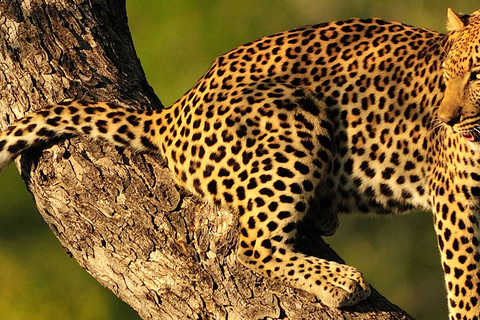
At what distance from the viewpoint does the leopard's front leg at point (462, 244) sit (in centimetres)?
498

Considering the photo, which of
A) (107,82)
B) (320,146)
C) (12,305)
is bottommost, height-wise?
(12,305)

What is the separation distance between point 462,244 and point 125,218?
77.4 inches

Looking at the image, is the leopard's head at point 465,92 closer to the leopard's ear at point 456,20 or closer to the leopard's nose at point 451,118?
the leopard's nose at point 451,118

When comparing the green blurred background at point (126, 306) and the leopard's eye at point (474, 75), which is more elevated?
the leopard's eye at point (474, 75)

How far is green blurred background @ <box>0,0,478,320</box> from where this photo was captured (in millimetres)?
11586

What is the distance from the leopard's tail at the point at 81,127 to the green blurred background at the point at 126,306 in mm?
6527

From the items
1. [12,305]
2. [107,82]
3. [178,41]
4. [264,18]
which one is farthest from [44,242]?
[107,82]

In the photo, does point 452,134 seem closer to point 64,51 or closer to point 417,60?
point 417,60

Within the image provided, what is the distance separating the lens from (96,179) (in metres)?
4.83

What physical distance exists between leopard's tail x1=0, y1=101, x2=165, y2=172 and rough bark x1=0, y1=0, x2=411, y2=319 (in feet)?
0.24

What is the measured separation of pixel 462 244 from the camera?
4.99 metres

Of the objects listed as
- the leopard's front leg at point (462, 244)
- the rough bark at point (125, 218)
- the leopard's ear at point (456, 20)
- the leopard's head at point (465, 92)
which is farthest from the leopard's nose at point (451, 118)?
the rough bark at point (125, 218)

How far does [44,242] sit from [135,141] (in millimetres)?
7544

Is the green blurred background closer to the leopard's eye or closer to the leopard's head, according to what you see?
the leopard's head
